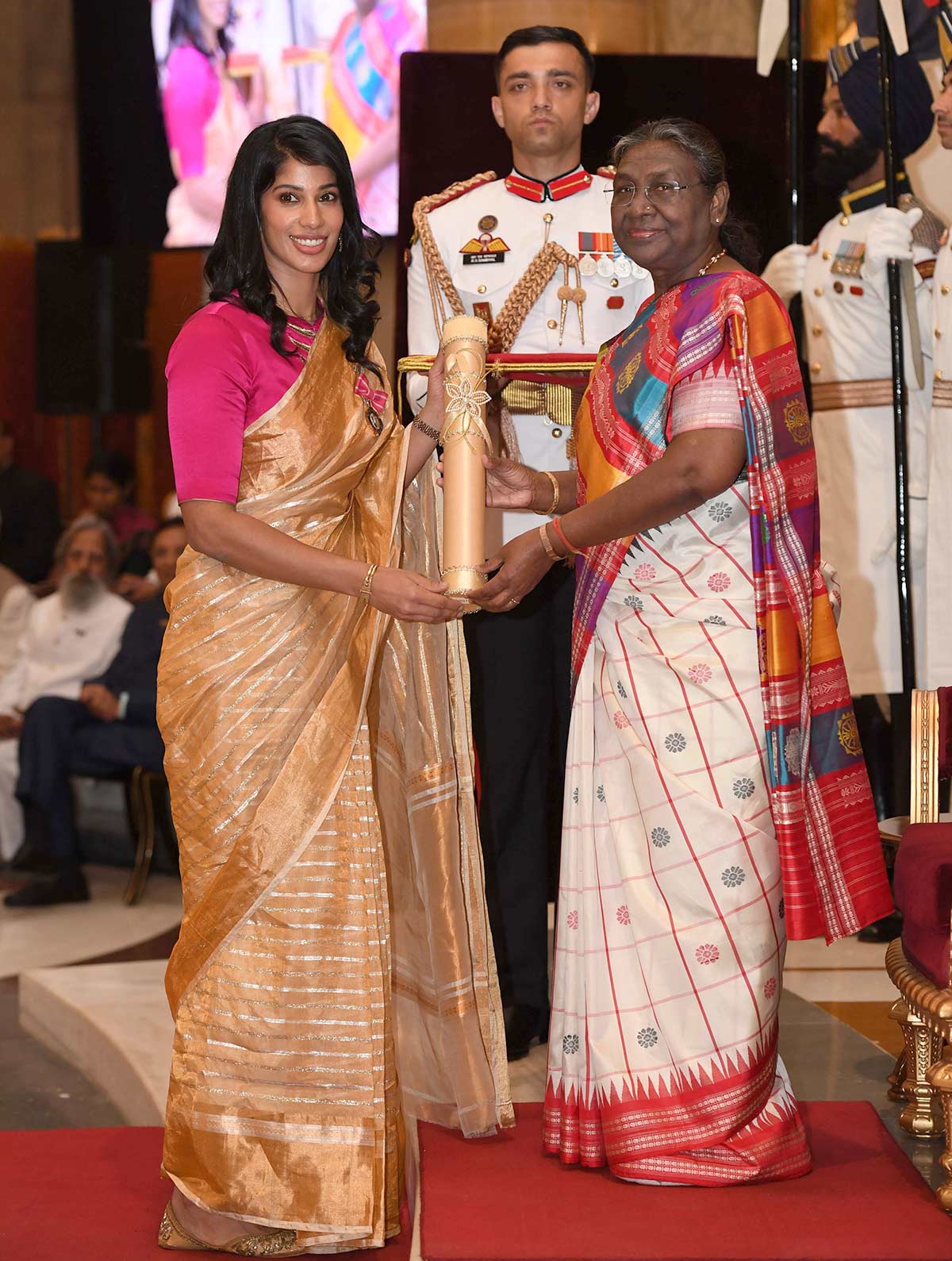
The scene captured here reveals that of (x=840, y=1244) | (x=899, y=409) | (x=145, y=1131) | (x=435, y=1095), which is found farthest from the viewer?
(x=899, y=409)

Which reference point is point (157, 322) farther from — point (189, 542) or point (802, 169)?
point (189, 542)

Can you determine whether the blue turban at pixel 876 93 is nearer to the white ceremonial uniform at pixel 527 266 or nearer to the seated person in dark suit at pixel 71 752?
the white ceremonial uniform at pixel 527 266

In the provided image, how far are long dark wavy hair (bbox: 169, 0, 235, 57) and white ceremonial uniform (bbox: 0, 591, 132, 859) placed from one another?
16.6 ft

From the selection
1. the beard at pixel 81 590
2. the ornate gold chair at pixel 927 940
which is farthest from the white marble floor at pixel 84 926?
the ornate gold chair at pixel 927 940

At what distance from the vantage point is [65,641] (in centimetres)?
695

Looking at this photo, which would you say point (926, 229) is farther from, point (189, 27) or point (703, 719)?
point (189, 27)

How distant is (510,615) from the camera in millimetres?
3709

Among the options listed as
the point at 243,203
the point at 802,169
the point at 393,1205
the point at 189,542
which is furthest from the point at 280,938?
the point at 802,169

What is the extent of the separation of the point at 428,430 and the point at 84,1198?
151cm

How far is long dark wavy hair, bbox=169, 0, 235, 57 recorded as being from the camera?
416 inches

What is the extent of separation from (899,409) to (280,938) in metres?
2.69

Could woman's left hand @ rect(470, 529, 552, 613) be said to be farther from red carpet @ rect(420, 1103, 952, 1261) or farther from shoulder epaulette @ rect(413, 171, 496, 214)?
shoulder epaulette @ rect(413, 171, 496, 214)

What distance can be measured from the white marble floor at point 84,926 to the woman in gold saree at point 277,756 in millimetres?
2586

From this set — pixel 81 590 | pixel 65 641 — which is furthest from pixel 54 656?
pixel 81 590
